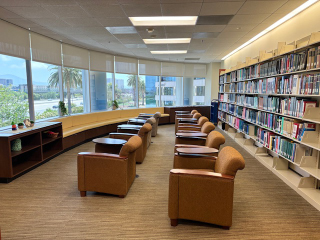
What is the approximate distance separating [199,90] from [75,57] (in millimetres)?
6834

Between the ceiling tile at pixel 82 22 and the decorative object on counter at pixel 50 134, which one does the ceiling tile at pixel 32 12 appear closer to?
the ceiling tile at pixel 82 22

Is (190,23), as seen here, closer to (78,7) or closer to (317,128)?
(78,7)

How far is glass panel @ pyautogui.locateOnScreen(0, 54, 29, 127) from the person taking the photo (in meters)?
4.95

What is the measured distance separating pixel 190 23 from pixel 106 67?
15.7ft

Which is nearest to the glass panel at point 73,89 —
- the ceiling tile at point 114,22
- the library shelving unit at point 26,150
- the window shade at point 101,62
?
the window shade at point 101,62

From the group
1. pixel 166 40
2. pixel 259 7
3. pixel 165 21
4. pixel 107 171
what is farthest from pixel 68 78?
pixel 259 7

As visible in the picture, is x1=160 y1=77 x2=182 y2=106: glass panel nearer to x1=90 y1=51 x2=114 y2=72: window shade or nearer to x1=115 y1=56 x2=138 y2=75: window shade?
x1=115 y1=56 x2=138 y2=75: window shade

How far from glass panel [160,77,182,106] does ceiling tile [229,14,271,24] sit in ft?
22.4

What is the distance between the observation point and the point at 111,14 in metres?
4.26

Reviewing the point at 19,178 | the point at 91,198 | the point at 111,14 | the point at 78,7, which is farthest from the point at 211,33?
the point at 19,178

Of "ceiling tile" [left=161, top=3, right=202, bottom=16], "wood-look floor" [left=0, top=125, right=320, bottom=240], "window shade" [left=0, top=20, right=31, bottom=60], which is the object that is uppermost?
"ceiling tile" [left=161, top=3, right=202, bottom=16]

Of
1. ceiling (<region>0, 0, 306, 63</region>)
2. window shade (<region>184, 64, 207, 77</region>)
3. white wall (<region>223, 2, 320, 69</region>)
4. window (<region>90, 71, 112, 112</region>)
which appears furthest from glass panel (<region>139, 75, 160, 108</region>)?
white wall (<region>223, 2, 320, 69</region>)

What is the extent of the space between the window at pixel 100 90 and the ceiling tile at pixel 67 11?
169 inches

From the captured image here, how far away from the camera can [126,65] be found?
9.73m
